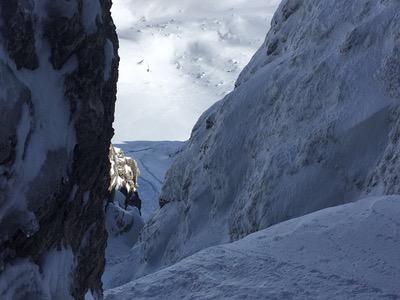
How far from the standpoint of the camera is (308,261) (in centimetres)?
699

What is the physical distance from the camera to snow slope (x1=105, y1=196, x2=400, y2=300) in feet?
20.9

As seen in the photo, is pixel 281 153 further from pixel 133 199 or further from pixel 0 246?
pixel 133 199

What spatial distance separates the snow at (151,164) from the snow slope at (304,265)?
156 feet

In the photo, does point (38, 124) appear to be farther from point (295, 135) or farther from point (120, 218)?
point (120, 218)

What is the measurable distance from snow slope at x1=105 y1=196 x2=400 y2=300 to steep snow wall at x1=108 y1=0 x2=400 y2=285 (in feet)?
12.1

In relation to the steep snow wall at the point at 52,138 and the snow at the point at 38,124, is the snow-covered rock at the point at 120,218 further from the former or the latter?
the snow at the point at 38,124

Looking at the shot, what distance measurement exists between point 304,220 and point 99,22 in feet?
13.9

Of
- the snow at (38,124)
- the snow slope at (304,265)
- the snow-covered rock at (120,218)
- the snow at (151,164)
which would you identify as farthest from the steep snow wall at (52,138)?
the snow at (151,164)

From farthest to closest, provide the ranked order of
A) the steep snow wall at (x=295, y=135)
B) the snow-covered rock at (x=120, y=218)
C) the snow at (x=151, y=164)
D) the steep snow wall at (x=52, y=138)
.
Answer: the snow at (x=151, y=164)
the snow-covered rock at (x=120, y=218)
the steep snow wall at (x=295, y=135)
the steep snow wall at (x=52, y=138)

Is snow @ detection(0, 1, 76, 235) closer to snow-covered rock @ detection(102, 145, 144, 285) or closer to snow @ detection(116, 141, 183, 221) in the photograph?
snow-covered rock @ detection(102, 145, 144, 285)

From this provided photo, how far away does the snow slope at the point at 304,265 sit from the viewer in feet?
20.9

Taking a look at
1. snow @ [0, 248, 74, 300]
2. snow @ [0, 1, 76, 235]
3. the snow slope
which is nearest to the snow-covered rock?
the snow slope

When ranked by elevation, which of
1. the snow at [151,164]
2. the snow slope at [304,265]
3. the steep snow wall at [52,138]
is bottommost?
the snow slope at [304,265]

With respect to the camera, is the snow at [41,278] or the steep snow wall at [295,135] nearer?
the snow at [41,278]
